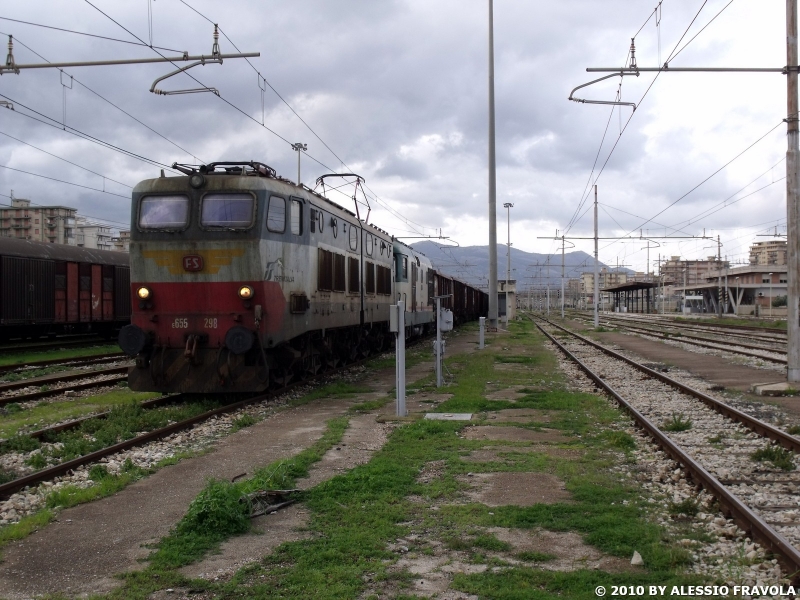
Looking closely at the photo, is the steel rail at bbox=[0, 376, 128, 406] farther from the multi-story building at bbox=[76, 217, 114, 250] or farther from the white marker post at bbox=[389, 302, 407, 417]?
the multi-story building at bbox=[76, 217, 114, 250]

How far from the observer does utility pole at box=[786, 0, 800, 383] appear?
15.0 meters

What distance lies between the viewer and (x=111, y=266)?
31297 mm

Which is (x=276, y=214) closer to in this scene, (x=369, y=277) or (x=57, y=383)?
(x=369, y=277)

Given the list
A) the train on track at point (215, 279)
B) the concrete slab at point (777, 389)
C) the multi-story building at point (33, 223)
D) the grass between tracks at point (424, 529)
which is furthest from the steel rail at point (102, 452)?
the multi-story building at point (33, 223)

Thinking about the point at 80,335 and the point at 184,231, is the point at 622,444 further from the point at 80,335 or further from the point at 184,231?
the point at 80,335

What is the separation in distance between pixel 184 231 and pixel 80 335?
23.0 metres

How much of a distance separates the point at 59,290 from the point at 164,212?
16.6 meters

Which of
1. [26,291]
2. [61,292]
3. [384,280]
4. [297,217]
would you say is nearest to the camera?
[297,217]

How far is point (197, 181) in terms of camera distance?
13.1 m

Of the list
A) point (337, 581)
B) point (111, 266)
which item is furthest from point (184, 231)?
point (111, 266)

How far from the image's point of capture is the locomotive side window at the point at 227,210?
12.9 meters

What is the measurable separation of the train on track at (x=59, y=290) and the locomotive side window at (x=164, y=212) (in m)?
14.0

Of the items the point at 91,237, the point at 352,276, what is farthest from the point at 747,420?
the point at 91,237

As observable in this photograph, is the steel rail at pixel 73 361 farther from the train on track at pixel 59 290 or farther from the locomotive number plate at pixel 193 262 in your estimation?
the locomotive number plate at pixel 193 262
